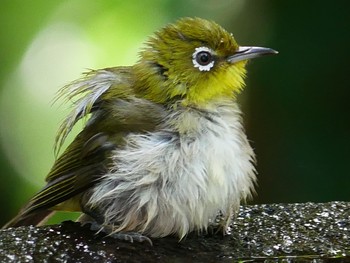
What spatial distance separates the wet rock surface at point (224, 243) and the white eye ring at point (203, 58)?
0.69 m

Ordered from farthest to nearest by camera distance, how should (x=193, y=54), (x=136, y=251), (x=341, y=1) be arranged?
(x=341, y=1) → (x=193, y=54) → (x=136, y=251)

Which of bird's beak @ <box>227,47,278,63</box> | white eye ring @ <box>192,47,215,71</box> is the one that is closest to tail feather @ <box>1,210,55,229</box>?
white eye ring @ <box>192,47,215,71</box>

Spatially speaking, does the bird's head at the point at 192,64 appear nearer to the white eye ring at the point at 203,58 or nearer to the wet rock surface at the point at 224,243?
the white eye ring at the point at 203,58

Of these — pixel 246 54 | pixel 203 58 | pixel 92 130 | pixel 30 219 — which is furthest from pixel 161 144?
pixel 30 219

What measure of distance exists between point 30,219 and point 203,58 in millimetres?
1091

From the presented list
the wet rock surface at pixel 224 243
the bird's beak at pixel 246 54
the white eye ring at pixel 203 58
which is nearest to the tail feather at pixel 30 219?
the wet rock surface at pixel 224 243

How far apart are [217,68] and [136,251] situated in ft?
3.04

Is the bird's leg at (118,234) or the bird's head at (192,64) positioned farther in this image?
the bird's head at (192,64)

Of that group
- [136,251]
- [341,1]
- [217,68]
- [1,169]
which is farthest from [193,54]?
[1,169]

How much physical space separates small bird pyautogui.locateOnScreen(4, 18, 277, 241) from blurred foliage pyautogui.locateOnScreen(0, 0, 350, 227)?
195 cm

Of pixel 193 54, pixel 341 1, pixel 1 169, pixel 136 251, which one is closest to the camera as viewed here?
pixel 136 251

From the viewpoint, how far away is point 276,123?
6.79 m

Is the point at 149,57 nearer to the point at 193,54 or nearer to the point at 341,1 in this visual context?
the point at 193,54

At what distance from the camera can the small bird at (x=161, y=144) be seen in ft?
14.0
